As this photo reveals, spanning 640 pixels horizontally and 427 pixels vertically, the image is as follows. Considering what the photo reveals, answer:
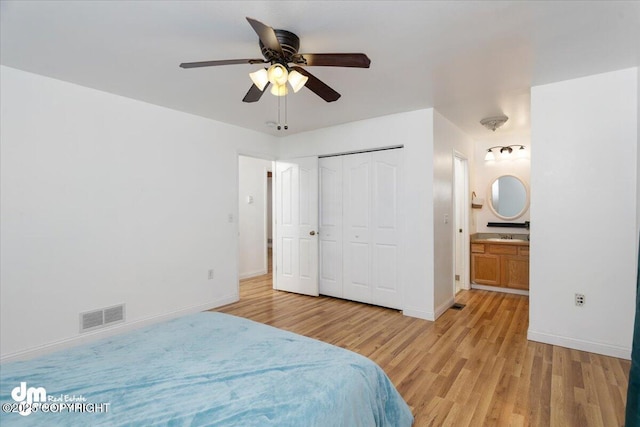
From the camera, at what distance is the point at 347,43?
2.23m

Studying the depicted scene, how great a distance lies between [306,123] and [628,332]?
12.9 feet

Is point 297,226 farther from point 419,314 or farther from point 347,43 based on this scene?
point 347,43

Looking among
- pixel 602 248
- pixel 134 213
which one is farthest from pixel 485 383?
pixel 134 213

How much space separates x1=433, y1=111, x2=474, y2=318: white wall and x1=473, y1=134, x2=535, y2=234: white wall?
44.7 inches

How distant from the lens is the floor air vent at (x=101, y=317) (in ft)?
9.77

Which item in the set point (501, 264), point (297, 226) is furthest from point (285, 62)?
point (501, 264)

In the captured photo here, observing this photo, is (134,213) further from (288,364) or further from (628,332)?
(628,332)

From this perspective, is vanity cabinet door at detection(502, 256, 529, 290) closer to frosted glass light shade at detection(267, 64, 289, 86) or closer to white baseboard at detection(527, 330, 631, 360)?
white baseboard at detection(527, 330, 631, 360)

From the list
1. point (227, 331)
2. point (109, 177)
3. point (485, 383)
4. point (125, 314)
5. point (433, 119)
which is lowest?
point (485, 383)

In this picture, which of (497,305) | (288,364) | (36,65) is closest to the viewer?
(288,364)

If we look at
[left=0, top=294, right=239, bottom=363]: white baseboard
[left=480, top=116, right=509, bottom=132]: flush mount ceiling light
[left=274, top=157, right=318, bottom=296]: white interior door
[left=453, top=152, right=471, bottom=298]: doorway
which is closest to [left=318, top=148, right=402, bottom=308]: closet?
[left=274, top=157, right=318, bottom=296]: white interior door

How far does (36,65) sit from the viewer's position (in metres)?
2.55

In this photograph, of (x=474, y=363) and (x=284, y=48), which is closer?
(x=284, y=48)

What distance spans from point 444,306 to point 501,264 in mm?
1505
